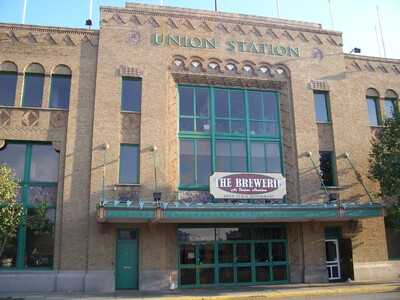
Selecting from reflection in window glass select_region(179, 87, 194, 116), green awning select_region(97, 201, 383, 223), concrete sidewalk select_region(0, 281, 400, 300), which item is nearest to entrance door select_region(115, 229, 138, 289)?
concrete sidewalk select_region(0, 281, 400, 300)

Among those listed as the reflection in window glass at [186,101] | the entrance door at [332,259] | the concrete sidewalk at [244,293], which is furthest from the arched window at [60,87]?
the entrance door at [332,259]

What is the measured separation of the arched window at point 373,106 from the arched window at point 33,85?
19.6 meters

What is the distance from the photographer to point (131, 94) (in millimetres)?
22891

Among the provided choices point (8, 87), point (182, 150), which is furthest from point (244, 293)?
point (8, 87)

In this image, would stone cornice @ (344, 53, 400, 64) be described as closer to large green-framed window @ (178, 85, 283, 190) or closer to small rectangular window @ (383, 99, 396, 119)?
small rectangular window @ (383, 99, 396, 119)

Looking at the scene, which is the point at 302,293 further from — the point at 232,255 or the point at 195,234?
the point at 195,234

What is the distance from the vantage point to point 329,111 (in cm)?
2514

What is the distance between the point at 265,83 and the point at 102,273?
45.5 feet

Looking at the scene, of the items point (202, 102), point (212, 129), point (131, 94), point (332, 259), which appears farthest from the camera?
point (202, 102)

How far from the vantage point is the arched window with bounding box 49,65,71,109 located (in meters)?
22.1

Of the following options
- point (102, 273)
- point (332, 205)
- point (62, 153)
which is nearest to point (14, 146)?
point (62, 153)

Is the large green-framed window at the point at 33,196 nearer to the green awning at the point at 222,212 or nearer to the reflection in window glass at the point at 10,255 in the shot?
the reflection in window glass at the point at 10,255

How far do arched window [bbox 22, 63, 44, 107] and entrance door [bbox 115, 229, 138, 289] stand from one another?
27.0ft

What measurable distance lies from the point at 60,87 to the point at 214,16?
9871 mm
